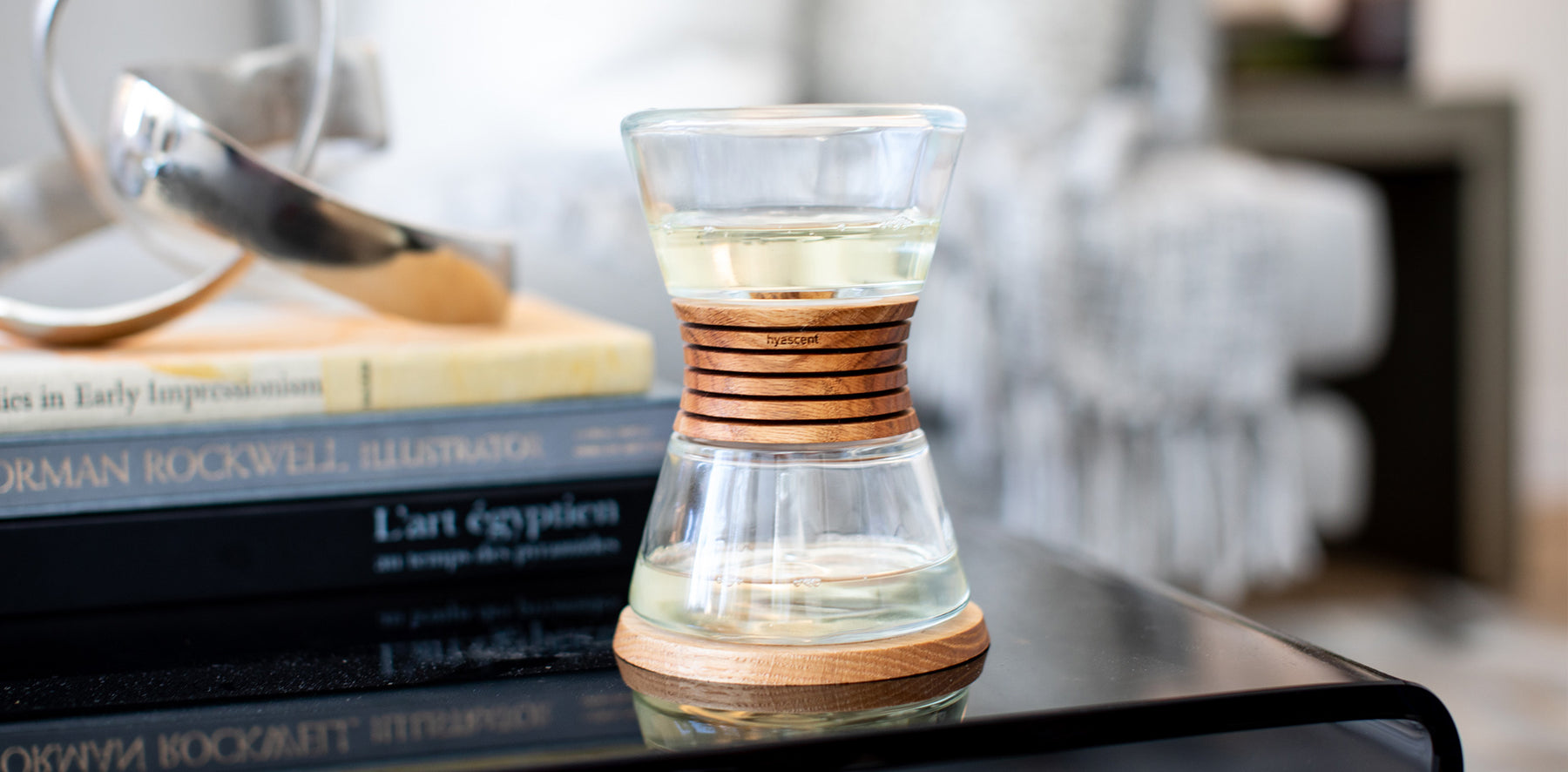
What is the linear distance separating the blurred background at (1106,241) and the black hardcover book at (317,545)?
1.15ft

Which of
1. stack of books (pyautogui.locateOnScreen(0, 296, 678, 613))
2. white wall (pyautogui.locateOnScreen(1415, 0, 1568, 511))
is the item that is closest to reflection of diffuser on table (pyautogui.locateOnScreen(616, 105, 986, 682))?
stack of books (pyautogui.locateOnScreen(0, 296, 678, 613))

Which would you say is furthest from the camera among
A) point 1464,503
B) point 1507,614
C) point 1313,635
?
point 1464,503

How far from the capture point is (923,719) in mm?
280

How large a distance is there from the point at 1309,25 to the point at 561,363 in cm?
218

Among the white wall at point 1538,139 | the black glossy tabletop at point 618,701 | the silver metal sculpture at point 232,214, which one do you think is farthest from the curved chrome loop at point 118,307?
the white wall at point 1538,139

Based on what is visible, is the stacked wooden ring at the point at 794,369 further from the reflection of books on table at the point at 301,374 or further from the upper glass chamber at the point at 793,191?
the reflection of books on table at the point at 301,374

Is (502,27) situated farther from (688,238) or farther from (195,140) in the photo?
(688,238)

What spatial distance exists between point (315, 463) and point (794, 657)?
20 cm

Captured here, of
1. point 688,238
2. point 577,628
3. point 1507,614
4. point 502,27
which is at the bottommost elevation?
point 1507,614

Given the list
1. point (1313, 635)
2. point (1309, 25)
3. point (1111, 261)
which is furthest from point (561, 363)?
point (1309, 25)

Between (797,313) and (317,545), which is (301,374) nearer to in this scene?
(317,545)

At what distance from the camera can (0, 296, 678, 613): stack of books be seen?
406 millimetres

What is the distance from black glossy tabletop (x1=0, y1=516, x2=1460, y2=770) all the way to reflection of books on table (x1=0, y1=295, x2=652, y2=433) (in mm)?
67

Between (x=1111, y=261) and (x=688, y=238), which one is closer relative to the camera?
(x=688, y=238)
